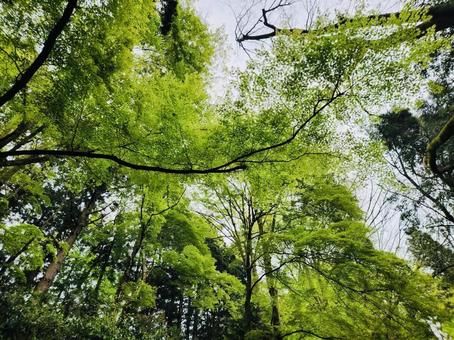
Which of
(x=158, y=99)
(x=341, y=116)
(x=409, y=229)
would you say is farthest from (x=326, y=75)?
(x=409, y=229)

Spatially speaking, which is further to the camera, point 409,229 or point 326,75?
point 409,229

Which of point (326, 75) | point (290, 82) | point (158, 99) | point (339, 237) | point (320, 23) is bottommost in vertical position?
point (339, 237)

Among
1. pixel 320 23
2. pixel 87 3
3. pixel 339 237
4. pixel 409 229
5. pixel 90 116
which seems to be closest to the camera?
pixel 87 3

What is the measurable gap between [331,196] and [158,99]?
4853mm

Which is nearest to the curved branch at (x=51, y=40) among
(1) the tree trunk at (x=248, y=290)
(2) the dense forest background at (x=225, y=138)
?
(2) the dense forest background at (x=225, y=138)

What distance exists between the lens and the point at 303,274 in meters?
7.09

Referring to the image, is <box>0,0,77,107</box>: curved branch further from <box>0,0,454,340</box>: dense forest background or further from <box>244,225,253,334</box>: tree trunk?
<box>244,225,253,334</box>: tree trunk

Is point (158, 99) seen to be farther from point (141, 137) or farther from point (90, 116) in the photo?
point (90, 116)

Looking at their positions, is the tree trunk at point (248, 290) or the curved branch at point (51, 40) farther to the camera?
the tree trunk at point (248, 290)

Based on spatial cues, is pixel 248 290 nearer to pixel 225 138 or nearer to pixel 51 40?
pixel 225 138

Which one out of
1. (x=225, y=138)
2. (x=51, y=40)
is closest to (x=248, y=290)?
(x=225, y=138)

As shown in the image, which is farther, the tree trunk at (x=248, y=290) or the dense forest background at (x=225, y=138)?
the tree trunk at (x=248, y=290)

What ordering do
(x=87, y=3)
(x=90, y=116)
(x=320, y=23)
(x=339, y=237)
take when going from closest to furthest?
1. (x=87, y=3)
2. (x=90, y=116)
3. (x=320, y=23)
4. (x=339, y=237)

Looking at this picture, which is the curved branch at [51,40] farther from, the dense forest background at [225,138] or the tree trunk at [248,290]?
the tree trunk at [248,290]
